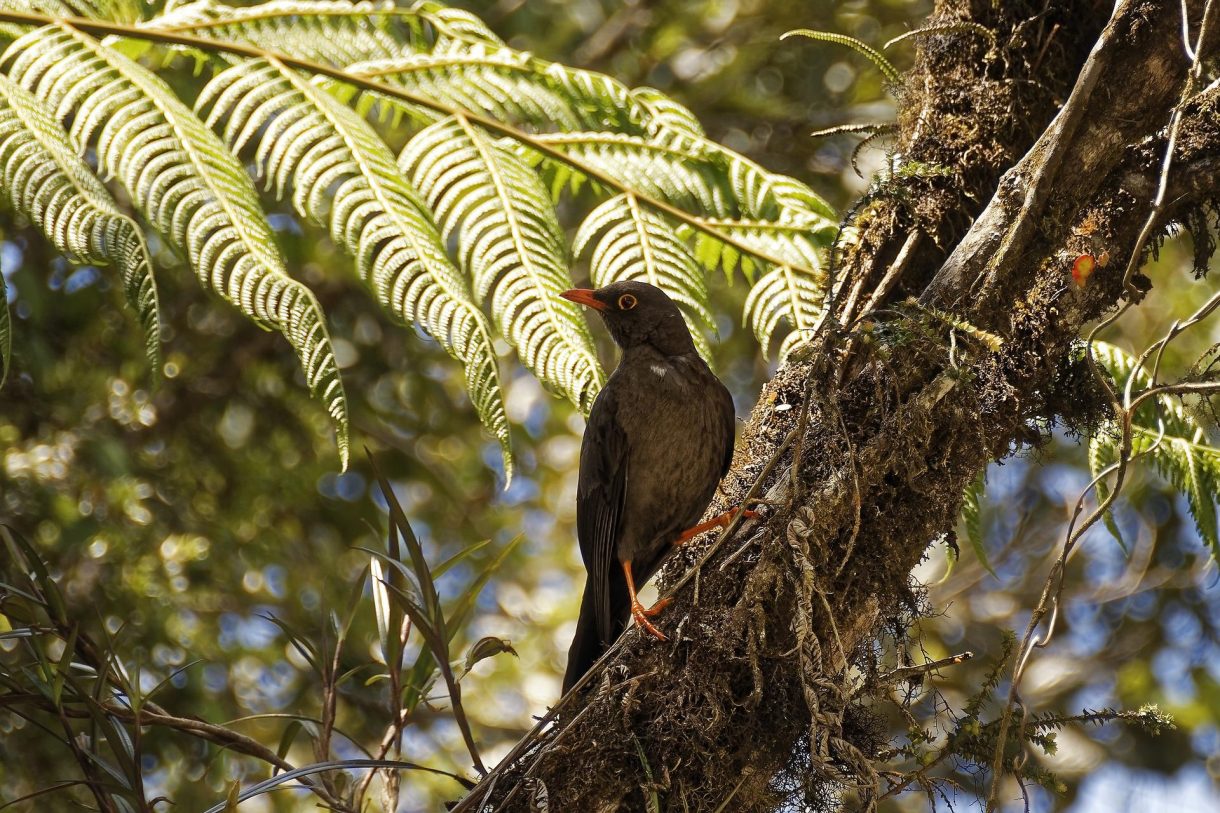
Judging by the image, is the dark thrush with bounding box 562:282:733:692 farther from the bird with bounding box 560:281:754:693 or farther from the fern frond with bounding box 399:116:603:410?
the fern frond with bounding box 399:116:603:410

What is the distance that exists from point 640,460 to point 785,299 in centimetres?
70

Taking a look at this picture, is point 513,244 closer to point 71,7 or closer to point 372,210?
point 372,210

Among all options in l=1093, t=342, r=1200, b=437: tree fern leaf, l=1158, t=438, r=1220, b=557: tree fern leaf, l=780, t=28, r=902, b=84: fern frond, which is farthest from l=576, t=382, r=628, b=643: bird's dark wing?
l=1158, t=438, r=1220, b=557: tree fern leaf

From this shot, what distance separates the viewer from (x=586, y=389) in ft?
10.8

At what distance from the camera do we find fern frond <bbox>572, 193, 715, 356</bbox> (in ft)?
11.6

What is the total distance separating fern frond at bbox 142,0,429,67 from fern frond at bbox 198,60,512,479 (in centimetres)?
14

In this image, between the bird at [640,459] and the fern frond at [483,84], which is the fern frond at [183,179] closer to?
the fern frond at [483,84]

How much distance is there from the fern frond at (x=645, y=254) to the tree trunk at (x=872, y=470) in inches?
33.3

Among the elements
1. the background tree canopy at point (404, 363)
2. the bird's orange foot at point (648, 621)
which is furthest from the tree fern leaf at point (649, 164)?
the bird's orange foot at point (648, 621)

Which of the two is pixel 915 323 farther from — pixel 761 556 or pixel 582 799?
pixel 582 799

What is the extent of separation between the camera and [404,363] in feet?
20.1

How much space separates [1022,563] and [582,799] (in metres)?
5.62

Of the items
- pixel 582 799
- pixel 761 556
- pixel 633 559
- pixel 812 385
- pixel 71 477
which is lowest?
pixel 582 799

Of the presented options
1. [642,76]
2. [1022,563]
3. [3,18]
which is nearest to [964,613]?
[1022,563]
